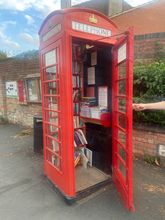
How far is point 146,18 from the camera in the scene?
1361cm

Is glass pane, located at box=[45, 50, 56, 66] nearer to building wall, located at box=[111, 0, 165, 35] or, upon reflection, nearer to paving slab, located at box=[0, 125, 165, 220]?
paving slab, located at box=[0, 125, 165, 220]

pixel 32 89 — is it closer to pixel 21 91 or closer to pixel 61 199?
pixel 21 91

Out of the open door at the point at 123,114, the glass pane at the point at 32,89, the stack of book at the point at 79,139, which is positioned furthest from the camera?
the glass pane at the point at 32,89

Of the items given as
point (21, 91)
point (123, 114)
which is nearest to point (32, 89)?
point (21, 91)

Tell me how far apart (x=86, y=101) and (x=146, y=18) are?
12265mm

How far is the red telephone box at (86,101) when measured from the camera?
→ 106 inches

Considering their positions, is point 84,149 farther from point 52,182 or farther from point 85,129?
point 52,182

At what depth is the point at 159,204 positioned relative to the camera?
293 cm

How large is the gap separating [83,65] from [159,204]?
2.67 metres

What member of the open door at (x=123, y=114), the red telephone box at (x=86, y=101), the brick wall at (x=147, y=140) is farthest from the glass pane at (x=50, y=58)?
the brick wall at (x=147, y=140)

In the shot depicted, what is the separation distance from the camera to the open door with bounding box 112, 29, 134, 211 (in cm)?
258

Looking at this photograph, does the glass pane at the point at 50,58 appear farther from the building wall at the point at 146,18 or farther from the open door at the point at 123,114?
the building wall at the point at 146,18

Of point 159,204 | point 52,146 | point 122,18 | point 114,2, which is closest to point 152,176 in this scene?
point 159,204

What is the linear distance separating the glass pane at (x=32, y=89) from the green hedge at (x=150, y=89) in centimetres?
413
